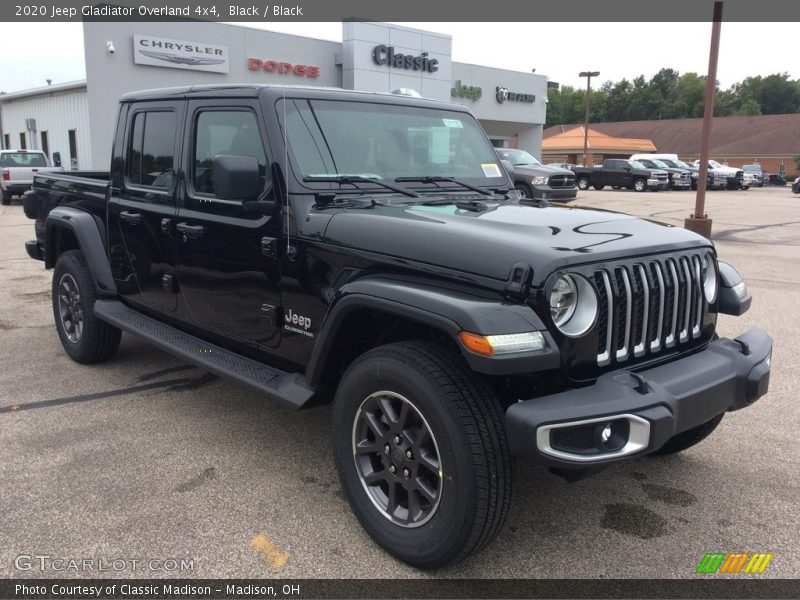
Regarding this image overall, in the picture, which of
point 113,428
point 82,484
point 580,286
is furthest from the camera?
point 113,428

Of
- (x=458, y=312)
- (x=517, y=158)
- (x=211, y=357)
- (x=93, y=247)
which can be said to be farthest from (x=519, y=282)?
(x=517, y=158)

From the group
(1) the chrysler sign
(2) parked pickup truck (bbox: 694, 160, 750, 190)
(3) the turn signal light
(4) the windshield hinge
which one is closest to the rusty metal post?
(4) the windshield hinge

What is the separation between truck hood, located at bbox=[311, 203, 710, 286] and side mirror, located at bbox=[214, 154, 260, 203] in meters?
0.43

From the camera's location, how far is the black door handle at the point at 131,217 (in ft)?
14.1

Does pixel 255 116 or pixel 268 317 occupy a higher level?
pixel 255 116

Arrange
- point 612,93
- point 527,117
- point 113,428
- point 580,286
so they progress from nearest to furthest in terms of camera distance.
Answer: point 580,286, point 113,428, point 527,117, point 612,93

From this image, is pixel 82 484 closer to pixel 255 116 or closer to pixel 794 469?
pixel 255 116

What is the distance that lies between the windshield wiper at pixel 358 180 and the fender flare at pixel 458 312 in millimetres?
769

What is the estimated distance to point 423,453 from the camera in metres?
2.62

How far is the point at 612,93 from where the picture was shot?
314 feet

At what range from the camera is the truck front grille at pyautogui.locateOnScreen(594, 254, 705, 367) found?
8.45 feet

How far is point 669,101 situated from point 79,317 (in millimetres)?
104020

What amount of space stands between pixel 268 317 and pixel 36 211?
3.59 meters

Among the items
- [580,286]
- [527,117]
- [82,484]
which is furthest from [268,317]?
[527,117]
